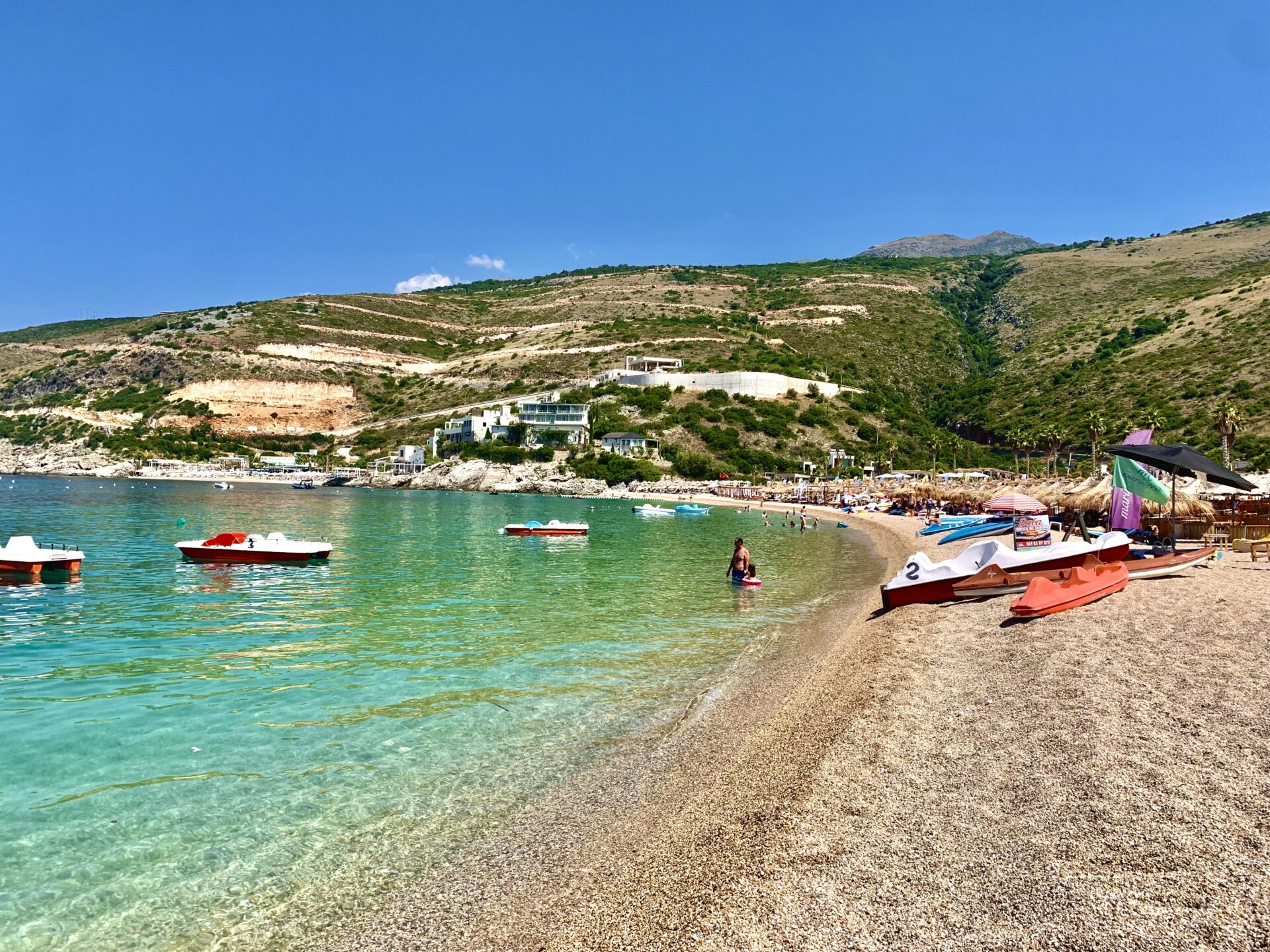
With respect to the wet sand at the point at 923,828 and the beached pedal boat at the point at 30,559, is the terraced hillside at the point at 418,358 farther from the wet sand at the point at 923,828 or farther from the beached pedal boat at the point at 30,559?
the wet sand at the point at 923,828

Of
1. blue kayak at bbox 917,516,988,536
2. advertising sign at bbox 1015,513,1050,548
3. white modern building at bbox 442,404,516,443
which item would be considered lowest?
blue kayak at bbox 917,516,988,536

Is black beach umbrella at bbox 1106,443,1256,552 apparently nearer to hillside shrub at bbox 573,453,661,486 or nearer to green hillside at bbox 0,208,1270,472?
green hillside at bbox 0,208,1270,472

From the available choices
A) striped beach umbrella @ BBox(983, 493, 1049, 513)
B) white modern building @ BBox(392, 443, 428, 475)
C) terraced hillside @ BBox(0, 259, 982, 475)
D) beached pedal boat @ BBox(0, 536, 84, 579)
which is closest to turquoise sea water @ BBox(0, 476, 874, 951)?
beached pedal boat @ BBox(0, 536, 84, 579)

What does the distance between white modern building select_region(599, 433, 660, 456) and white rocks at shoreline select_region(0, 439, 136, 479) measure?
213ft

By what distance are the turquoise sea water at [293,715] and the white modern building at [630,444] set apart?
71745 millimetres

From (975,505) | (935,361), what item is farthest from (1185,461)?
(935,361)

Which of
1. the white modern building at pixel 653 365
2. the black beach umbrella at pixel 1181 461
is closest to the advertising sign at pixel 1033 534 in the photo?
the black beach umbrella at pixel 1181 461

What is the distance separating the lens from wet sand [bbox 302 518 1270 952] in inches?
173

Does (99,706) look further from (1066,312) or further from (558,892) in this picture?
(1066,312)

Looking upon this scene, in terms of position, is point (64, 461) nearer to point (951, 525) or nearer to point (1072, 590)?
point (951, 525)

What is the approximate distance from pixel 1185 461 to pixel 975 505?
1411 inches

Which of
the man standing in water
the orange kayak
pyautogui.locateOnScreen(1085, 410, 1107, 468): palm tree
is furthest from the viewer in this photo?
pyautogui.locateOnScreen(1085, 410, 1107, 468): palm tree

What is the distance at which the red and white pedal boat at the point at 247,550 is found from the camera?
24.6 m

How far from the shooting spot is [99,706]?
31.7ft
